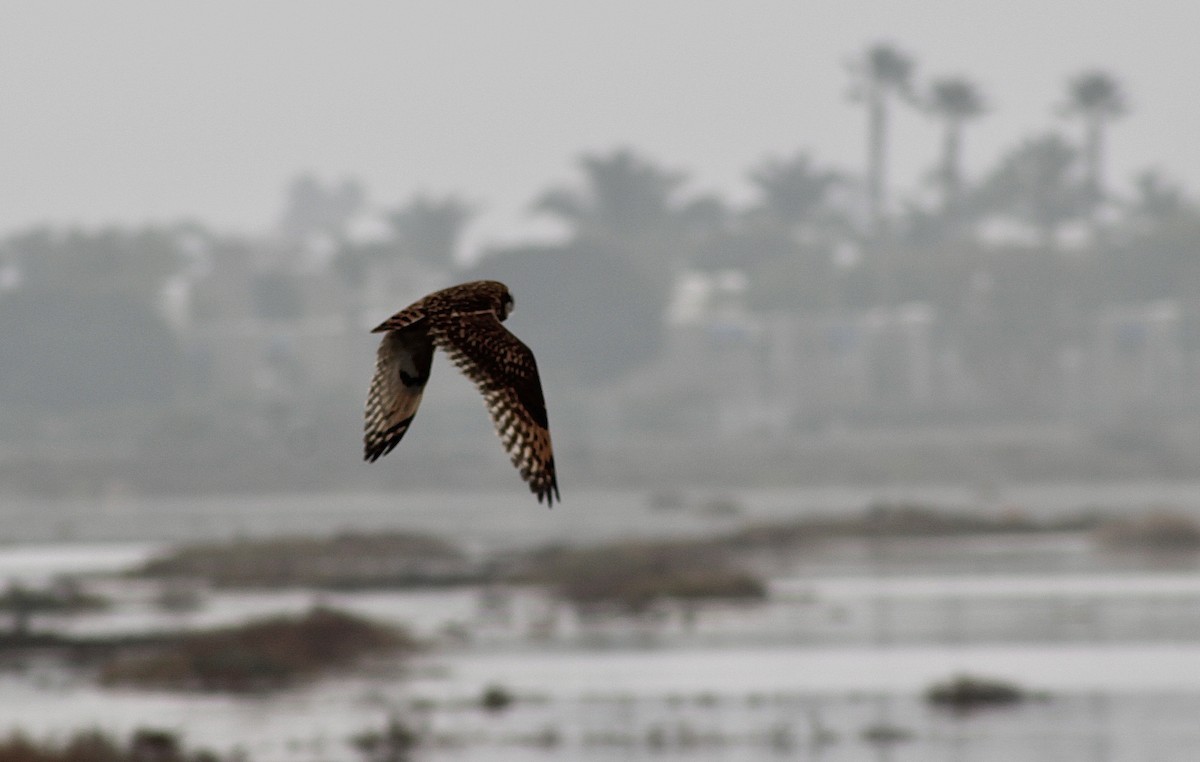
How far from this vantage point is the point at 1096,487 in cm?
16262

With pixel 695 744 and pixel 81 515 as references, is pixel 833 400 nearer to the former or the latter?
pixel 81 515

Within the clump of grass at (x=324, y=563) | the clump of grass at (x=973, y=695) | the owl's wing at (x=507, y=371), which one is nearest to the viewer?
the owl's wing at (x=507, y=371)

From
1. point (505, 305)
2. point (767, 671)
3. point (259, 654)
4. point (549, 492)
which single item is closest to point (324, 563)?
point (259, 654)

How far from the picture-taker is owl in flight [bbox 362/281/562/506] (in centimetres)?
1156

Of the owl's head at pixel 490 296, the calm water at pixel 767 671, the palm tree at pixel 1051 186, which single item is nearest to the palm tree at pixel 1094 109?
the palm tree at pixel 1051 186

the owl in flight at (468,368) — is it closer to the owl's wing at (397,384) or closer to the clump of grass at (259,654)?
the owl's wing at (397,384)

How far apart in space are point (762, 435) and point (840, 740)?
125 meters

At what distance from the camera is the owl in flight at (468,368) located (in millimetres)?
11562

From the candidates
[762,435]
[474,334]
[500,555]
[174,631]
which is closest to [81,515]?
[762,435]

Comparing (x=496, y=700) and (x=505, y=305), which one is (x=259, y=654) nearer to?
(x=496, y=700)

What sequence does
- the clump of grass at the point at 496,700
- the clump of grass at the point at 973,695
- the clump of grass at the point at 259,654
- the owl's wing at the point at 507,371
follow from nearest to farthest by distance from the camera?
1. the owl's wing at the point at 507,371
2. the clump of grass at the point at 496,700
3. the clump of grass at the point at 973,695
4. the clump of grass at the point at 259,654

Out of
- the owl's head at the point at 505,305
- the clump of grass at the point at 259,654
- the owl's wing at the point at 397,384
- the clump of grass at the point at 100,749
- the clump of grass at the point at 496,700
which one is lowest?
the clump of grass at the point at 100,749

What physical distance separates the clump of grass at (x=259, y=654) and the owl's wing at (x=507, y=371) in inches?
1923

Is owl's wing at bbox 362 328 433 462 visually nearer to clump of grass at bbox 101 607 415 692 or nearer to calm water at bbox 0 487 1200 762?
calm water at bbox 0 487 1200 762
